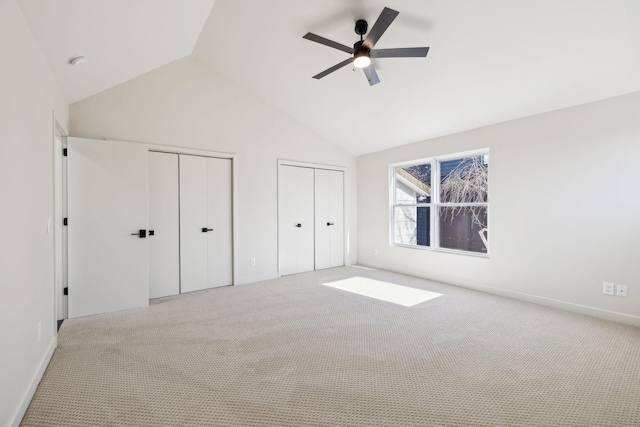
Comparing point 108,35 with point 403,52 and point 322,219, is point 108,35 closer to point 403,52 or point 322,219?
point 403,52

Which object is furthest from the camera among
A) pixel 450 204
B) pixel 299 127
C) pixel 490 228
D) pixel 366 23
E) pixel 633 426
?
pixel 299 127

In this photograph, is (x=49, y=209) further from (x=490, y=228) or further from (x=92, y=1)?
(x=490, y=228)

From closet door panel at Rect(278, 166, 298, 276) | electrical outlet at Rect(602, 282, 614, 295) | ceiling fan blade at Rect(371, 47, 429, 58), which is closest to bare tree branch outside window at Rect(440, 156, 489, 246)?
electrical outlet at Rect(602, 282, 614, 295)

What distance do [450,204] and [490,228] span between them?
75 centimetres

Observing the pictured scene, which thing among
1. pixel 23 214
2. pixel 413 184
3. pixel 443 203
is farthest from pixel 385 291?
pixel 23 214

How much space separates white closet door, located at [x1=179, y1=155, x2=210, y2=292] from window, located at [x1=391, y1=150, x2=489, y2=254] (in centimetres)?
347

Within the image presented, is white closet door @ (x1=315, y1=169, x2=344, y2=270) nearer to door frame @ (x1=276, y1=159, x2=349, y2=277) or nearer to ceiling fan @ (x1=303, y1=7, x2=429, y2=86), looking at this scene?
door frame @ (x1=276, y1=159, x2=349, y2=277)

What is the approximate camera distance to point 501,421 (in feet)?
5.80

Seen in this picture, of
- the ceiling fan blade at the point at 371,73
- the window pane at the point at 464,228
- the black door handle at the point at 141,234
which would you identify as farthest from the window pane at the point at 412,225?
the black door handle at the point at 141,234

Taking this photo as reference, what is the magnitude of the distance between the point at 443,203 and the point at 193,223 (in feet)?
13.2

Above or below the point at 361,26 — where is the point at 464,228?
below

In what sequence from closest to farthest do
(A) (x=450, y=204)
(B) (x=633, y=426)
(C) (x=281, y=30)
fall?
(B) (x=633, y=426) < (C) (x=281, y=30) < (A) (x=450, y=204)

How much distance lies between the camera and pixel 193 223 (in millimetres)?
4539

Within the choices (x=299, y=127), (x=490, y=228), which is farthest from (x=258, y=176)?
(x=490, y=228)
